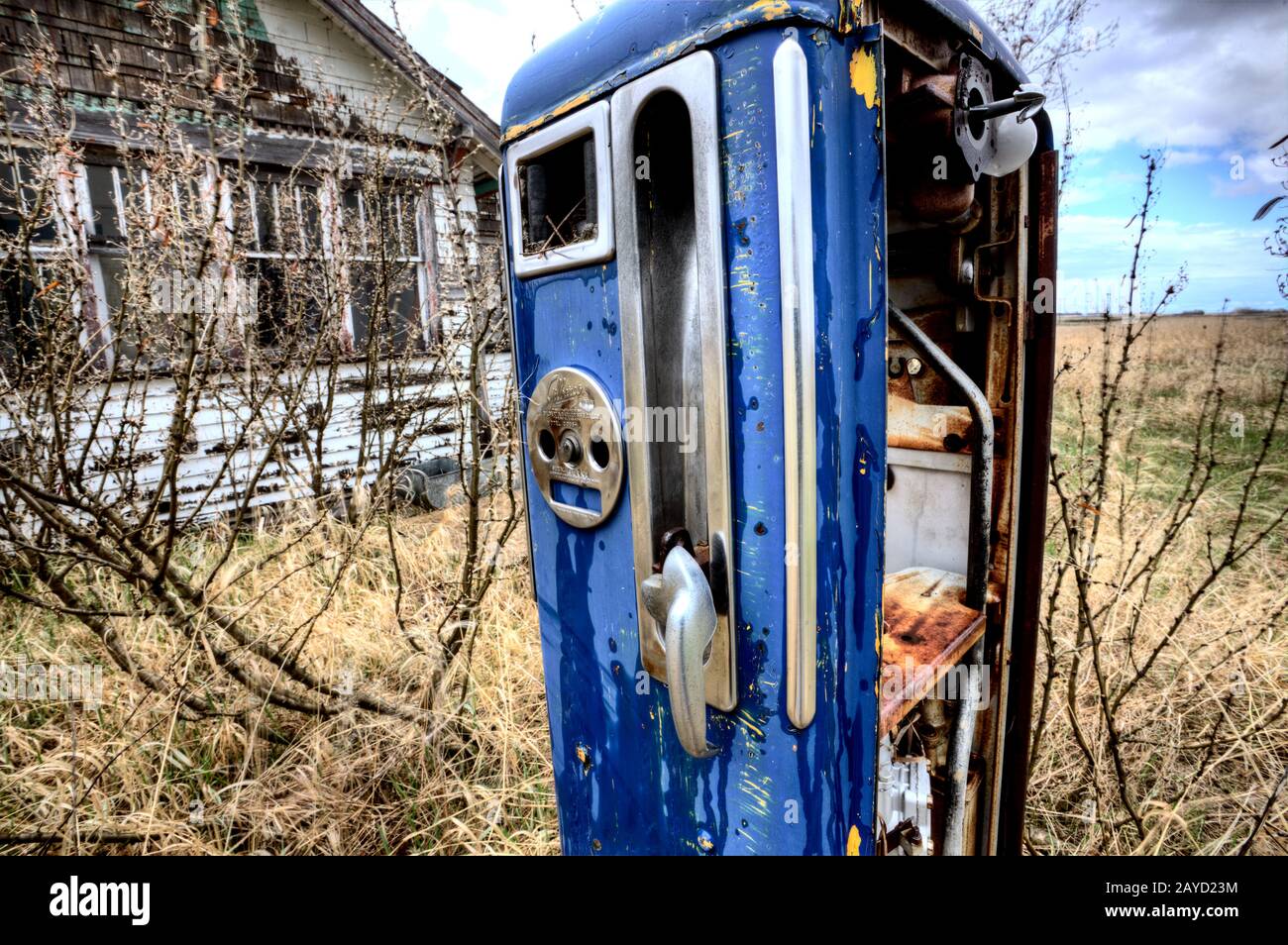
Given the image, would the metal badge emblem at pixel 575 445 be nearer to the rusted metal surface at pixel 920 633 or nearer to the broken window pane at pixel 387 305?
the rusted metal surface at pixel 920 633

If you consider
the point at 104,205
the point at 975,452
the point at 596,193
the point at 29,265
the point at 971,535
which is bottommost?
the point at 971,535

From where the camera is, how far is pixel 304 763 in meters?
2.56

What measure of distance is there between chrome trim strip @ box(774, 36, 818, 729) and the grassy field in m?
1.69

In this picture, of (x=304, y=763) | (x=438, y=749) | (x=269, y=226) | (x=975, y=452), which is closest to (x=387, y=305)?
(x=269, y=226)

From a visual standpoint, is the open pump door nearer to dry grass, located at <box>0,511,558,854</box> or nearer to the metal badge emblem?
the metal badge emblem

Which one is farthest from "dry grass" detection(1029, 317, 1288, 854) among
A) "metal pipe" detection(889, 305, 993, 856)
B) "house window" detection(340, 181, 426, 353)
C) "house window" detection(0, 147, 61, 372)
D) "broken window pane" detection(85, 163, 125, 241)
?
"house window" detection(340, 181, 426, 353)

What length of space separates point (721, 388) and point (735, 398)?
0.08 ft

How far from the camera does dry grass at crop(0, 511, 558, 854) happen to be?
2.24 metres

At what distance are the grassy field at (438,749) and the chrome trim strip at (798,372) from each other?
169 cm

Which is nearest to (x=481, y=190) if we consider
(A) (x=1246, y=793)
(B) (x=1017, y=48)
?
(B) (x=1017, y=48)

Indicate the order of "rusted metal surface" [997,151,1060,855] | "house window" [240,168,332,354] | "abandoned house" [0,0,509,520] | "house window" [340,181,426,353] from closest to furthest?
"rusted metal surface" [997,151,1060,855]
"abandoned house" [0,0,509,520]
"house window" [240,168,332,354]
"house window" [340,181,426,353]

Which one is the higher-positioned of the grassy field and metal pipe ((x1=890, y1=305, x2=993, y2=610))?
metal pipe ((x1=890, y1=305, x2=993, y2=610))

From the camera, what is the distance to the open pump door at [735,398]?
903 millimetres

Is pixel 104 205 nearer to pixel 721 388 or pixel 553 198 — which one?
pixel 553 198
